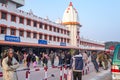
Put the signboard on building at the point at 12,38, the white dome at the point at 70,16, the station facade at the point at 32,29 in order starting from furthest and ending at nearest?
the white dome at the point at 70,16
the station facade at the point at 32,29
the signboard on building at the point at 12,38

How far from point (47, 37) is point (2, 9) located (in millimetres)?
18630

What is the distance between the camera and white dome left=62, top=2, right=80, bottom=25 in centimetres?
7269

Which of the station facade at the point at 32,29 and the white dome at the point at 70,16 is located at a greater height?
the white dome at the point at 70,16

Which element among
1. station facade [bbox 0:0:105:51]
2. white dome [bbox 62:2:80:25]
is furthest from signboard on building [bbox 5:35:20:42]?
white dome [bbox 62:2:80:25]

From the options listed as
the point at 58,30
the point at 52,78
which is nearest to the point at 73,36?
the point at 58,30

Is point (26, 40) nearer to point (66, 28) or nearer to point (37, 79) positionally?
point (66, 28)

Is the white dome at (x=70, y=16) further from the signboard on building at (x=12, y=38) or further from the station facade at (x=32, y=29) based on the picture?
the signboard on building at (x=12, y=38)

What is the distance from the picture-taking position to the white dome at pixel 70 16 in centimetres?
7269

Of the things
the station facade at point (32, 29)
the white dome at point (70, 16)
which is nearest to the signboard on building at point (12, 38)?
the station facade at point (32, 29)

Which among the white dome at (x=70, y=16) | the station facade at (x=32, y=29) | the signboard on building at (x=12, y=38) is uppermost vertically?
the white dome at (x=70, y=16)

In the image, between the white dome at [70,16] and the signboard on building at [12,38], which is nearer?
the signboard on building at [12,38]

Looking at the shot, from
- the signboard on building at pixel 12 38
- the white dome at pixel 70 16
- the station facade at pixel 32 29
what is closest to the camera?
the signboard on building at pixel 12 38

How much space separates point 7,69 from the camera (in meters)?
9.00

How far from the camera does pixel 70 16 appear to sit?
72750 mm
